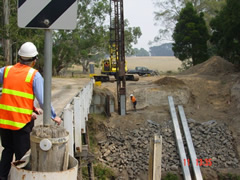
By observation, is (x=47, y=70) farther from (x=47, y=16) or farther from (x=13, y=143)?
(x=13, y=143)

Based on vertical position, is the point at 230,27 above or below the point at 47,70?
above

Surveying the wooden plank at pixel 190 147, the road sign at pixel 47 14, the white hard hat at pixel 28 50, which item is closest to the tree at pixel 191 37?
the wooden plank at pixel 190 147

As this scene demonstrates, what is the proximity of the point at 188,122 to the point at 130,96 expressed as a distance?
466 cm

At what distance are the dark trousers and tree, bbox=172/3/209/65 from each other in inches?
1527

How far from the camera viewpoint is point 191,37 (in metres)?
41.5

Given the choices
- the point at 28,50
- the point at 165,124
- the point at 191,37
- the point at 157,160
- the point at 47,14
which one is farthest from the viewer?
the point at 191,37

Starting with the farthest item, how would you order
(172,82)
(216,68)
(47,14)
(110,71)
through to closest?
(216,68) → (110,71) → (172,82) → (47,14)

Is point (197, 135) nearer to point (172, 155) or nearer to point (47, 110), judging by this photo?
point (172, 155)

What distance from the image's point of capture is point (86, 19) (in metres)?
50.7

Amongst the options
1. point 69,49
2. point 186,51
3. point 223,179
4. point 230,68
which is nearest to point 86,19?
point 69,49

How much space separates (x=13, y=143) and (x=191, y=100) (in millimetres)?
23498

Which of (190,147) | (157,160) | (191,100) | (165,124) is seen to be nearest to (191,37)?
(191,100)

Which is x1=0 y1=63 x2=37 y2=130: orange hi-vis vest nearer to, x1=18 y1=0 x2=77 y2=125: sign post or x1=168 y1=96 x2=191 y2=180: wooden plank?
x1=18 y1=0 x2=77 y2=125: sign post

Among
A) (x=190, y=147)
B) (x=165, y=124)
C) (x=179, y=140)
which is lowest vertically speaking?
(x=190, y=147)
